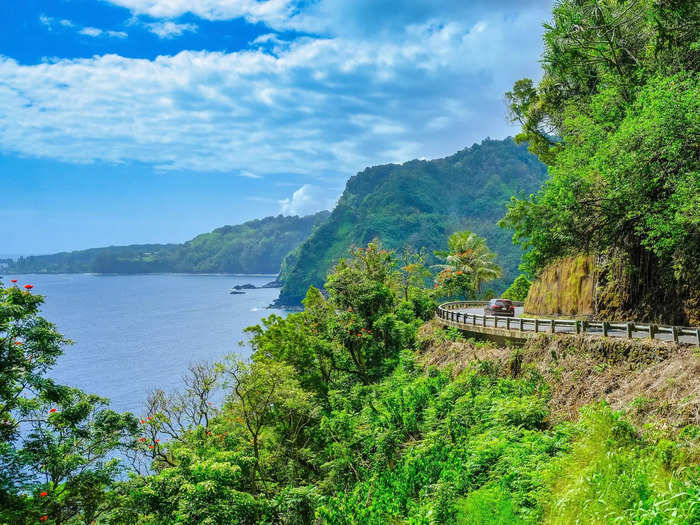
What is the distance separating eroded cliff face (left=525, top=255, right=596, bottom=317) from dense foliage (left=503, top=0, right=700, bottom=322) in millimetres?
2528

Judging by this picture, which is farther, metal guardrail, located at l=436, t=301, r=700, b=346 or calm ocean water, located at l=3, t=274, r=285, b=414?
calm ocean water, located at l=3, t=274, r=285, b=414

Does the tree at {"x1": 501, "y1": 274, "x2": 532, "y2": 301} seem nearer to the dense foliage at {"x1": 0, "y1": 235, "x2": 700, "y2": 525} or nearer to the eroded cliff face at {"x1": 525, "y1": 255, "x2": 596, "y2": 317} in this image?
the eroded cliff face at {"x1": 525, "y1": 255, "x2": 596, "y2": 317}

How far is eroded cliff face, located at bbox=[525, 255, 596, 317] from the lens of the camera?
2392 centimetres

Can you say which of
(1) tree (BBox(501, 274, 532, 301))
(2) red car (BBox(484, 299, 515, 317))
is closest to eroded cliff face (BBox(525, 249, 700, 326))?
(2) red car (BBox(484, 299, 515, 317))

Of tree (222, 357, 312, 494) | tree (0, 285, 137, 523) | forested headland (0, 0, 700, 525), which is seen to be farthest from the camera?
tree (222, 357, 312, 494)

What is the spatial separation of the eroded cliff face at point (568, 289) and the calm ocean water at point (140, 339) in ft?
110

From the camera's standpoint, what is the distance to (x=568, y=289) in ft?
83.1

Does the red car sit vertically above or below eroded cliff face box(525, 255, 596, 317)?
below

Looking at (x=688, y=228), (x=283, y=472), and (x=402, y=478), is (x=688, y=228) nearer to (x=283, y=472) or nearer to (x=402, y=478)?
(x=402, y=478)

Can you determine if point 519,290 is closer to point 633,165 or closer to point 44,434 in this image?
point 633,165

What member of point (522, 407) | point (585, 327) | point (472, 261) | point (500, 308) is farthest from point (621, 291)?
point (472, 261)

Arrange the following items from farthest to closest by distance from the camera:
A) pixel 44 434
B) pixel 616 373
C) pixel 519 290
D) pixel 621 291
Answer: pixel 519 290
pixel 621 291
pixel 616 373
pixel 44 434

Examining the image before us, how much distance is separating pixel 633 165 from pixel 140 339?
121074 mm

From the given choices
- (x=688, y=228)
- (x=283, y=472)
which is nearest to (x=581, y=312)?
(x=688, y=228)
